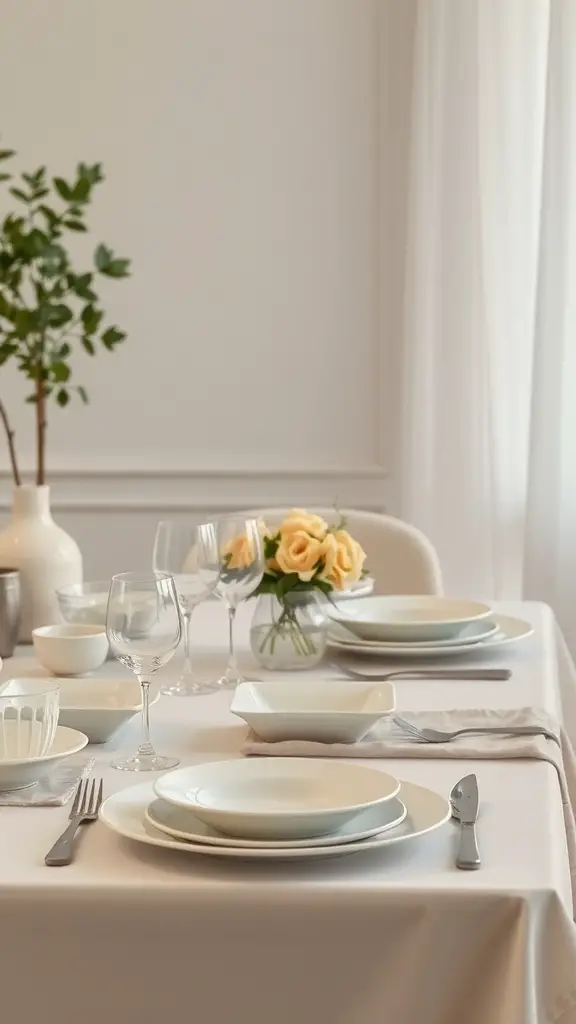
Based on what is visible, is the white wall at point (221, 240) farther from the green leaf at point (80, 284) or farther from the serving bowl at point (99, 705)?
the serving bowl at point (99, 705)

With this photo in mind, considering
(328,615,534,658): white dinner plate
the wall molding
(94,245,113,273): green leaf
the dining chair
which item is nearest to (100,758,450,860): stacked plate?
(328,615,534,658): white dinner plate

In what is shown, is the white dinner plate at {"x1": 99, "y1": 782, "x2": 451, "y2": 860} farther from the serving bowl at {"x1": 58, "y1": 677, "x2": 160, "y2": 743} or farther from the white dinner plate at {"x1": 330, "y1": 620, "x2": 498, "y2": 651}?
the white dinner plate at {"x1": 330, "y1": 620, "x2": 498, "y2": 651}

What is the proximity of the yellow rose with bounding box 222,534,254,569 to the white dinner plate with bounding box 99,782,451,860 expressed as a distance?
1.44 feet

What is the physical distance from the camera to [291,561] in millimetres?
1621

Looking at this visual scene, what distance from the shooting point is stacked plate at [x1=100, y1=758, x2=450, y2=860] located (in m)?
0.98

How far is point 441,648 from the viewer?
5.68 feet

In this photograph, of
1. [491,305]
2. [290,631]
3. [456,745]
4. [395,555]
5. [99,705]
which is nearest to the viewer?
[456,745]

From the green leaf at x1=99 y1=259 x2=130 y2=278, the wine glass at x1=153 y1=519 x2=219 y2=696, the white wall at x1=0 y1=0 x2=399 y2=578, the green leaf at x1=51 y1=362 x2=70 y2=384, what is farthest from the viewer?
the white wall at x1=0 y1=0 x2=399 y2=578

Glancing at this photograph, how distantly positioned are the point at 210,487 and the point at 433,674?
1.88 meters

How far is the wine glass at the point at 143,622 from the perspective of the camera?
1235 mm

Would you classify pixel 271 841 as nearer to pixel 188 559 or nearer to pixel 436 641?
pixel 188 559

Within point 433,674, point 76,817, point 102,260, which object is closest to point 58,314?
point 102,260

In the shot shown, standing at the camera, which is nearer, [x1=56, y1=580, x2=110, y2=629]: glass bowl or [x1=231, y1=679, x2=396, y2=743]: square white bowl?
[x1=231, y1=679, x2=396, y2=743]: square white bowl

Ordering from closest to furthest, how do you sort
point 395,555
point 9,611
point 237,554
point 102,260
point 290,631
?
point 237,554, point 290,631, point 9,611, point 102,260, point 395,555
